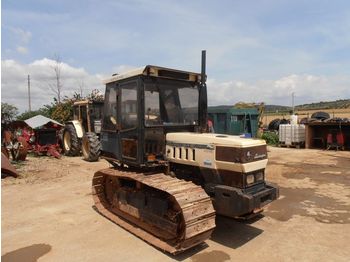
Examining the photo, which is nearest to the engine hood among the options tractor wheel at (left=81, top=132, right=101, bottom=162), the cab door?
the cab door

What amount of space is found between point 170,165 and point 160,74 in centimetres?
157

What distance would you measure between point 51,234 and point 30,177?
526 cm

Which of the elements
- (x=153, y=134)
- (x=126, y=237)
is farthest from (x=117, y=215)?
(x=153, y=134)

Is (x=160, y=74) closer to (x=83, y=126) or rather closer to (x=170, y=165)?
(x=170, y=165)

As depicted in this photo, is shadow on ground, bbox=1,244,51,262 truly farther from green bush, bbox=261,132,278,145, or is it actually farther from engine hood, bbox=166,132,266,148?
green bush, bbox=261,132,278,145

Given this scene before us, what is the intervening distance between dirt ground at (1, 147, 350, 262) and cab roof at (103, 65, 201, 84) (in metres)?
2.63

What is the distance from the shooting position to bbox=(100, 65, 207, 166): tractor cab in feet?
18.6

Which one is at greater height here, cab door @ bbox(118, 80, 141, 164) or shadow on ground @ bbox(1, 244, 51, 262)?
cab door @ bbox(118, 80, 141, 164)

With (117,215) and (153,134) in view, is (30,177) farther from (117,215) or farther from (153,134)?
(153,134)

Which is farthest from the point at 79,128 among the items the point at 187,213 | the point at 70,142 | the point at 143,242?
the point at 187,213

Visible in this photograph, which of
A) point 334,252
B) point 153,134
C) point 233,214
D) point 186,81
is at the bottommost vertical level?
point 334,252

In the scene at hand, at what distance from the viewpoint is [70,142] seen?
49.8 feet

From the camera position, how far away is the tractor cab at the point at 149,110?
567 centimetres

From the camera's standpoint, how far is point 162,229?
5.33 m
